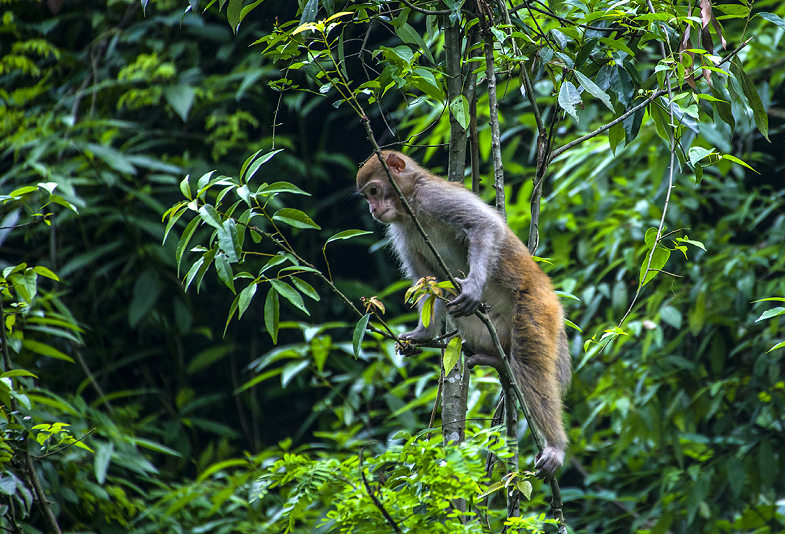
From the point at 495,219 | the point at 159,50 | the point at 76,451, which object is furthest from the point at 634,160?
the point at 159,50

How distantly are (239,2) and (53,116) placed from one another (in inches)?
169

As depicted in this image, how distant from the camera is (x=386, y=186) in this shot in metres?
3.54

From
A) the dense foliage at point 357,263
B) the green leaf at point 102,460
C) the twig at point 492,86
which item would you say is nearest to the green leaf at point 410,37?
the dense foliage at point 357,263

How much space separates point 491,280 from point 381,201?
0.75 m

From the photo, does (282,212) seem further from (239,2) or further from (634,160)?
(634,160)

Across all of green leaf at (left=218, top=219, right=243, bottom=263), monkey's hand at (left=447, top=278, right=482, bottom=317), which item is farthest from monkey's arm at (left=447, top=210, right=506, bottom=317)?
green leaf at (left=218, top=219, right=243, bottom=263)

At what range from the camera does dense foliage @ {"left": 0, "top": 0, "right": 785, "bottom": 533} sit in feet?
6.88

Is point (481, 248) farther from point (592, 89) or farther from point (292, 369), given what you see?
point (292, 369)

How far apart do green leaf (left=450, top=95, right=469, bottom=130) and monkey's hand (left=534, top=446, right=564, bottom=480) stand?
1.22 m

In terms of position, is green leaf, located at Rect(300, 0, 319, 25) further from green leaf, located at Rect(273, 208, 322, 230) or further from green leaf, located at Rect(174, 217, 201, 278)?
green leaf, located at Rect(174, 217, 201, 278)

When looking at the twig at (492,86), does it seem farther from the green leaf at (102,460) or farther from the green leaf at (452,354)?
the green leaf at (102,460)

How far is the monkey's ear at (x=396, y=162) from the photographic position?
3.54m

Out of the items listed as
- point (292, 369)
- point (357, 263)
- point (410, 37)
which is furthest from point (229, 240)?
point (357, 263)

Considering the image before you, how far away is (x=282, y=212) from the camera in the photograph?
2.02m
